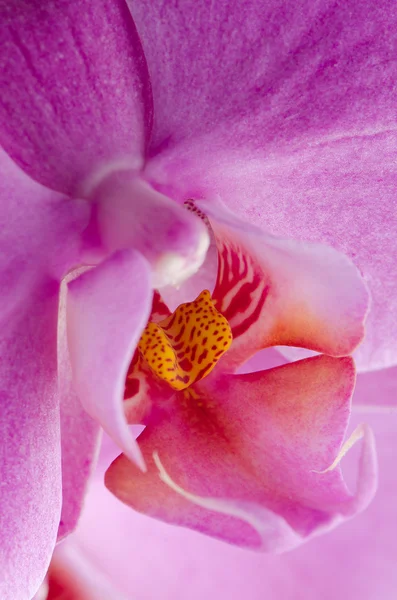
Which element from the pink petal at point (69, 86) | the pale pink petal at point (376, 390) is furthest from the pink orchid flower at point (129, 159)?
the pale pink petal at point (376, 390)

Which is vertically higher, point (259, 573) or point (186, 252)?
point (186, 252)

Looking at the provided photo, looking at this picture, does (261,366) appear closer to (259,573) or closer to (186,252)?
(259,573)

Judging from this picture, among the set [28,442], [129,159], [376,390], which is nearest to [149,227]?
[129,159]

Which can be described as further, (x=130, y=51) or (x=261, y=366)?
(x=261, y=366)

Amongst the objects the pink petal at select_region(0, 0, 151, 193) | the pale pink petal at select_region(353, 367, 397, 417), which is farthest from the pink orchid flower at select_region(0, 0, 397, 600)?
the pale pink petal at select_region(353, 367, 397, 417)

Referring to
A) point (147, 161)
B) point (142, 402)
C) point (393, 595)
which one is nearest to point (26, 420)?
point (142, 402)

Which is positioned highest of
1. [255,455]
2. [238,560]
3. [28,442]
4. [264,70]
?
[264,70]

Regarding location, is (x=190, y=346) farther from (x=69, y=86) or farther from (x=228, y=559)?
(x=228, y=559)
